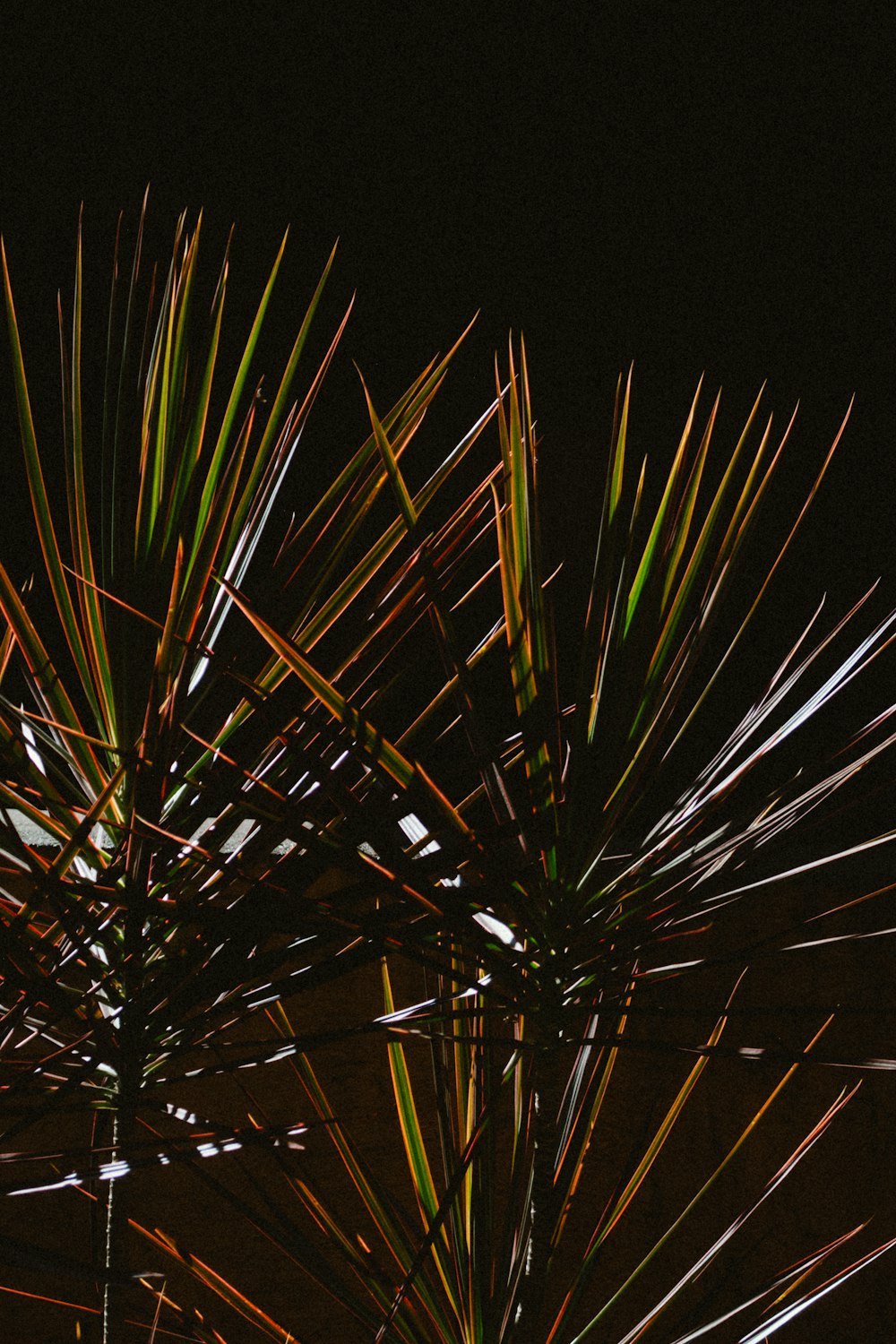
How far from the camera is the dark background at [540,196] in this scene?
203 cm

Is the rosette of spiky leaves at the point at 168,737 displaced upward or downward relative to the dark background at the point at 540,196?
downward

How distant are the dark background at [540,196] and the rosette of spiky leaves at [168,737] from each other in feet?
4.72

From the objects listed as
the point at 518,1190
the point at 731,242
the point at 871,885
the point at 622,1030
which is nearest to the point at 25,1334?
the point at 518,1190

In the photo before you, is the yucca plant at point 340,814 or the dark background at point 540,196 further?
the dark background at point 540,196

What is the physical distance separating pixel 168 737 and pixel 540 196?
6.79 feet

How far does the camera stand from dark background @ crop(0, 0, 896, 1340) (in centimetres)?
203

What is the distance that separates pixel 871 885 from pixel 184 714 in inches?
42.3

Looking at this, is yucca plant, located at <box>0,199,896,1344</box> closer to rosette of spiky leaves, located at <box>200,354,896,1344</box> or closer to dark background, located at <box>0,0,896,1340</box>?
rosette of spiky leaves, located at <box>200,354,896,1344</box>

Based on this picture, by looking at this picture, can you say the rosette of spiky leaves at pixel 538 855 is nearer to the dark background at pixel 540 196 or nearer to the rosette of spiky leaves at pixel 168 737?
the rosette of spiky leaves at pixel 168 737

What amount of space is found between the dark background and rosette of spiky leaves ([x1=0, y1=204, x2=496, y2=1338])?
4.72ft

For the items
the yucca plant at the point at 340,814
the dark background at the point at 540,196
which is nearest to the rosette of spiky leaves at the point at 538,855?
the yucca plant at the point at 340,814

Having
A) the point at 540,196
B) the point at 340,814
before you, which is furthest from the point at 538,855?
the point at 540,196

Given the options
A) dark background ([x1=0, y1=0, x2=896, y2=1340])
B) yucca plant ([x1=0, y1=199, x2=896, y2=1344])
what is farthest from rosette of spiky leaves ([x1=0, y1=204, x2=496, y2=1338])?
dark background ([x1=0, y1=0, x2=896, y2=1340])

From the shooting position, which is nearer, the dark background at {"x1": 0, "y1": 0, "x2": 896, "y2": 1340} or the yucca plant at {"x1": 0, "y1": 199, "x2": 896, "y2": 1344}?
the yucca plant at {"x1": 0, "y1": 199, "x2": 896, "y2": 1344}
